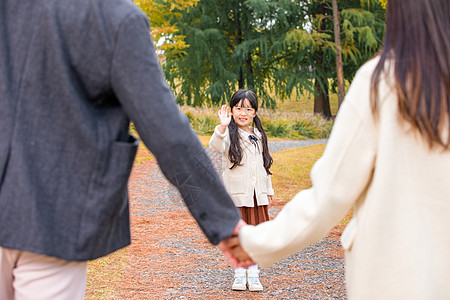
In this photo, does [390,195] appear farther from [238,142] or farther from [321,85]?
[321,85]

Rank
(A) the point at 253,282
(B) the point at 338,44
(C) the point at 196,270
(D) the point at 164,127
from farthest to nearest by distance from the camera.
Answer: (B) the point at 338,44 → (C) the point at 196,270 → (A) the point at 253,282 → (D) the point at 164,127

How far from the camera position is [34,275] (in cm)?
156

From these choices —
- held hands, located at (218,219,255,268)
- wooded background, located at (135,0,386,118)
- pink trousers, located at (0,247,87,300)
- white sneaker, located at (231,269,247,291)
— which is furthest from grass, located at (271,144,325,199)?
wooded background, located at (135,0,386,118)

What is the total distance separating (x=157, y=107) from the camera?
1632 mm

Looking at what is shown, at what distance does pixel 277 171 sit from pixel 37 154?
413 inches

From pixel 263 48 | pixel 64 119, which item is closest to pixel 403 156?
pixel 64 119

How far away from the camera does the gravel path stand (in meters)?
4.42

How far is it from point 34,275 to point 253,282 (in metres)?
3.10

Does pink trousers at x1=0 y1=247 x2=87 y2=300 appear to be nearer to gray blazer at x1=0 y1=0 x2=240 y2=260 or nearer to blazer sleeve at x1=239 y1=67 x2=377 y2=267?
gray blazer at x1=0 y1=0 x2=240 y2=260

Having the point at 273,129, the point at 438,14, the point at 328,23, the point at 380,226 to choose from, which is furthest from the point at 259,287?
the point at 328,23

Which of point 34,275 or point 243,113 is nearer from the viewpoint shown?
point 34,275

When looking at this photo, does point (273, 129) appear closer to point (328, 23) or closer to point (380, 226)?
point (328, 23)

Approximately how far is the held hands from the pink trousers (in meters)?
0.56

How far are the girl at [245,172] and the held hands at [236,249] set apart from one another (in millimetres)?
2541
